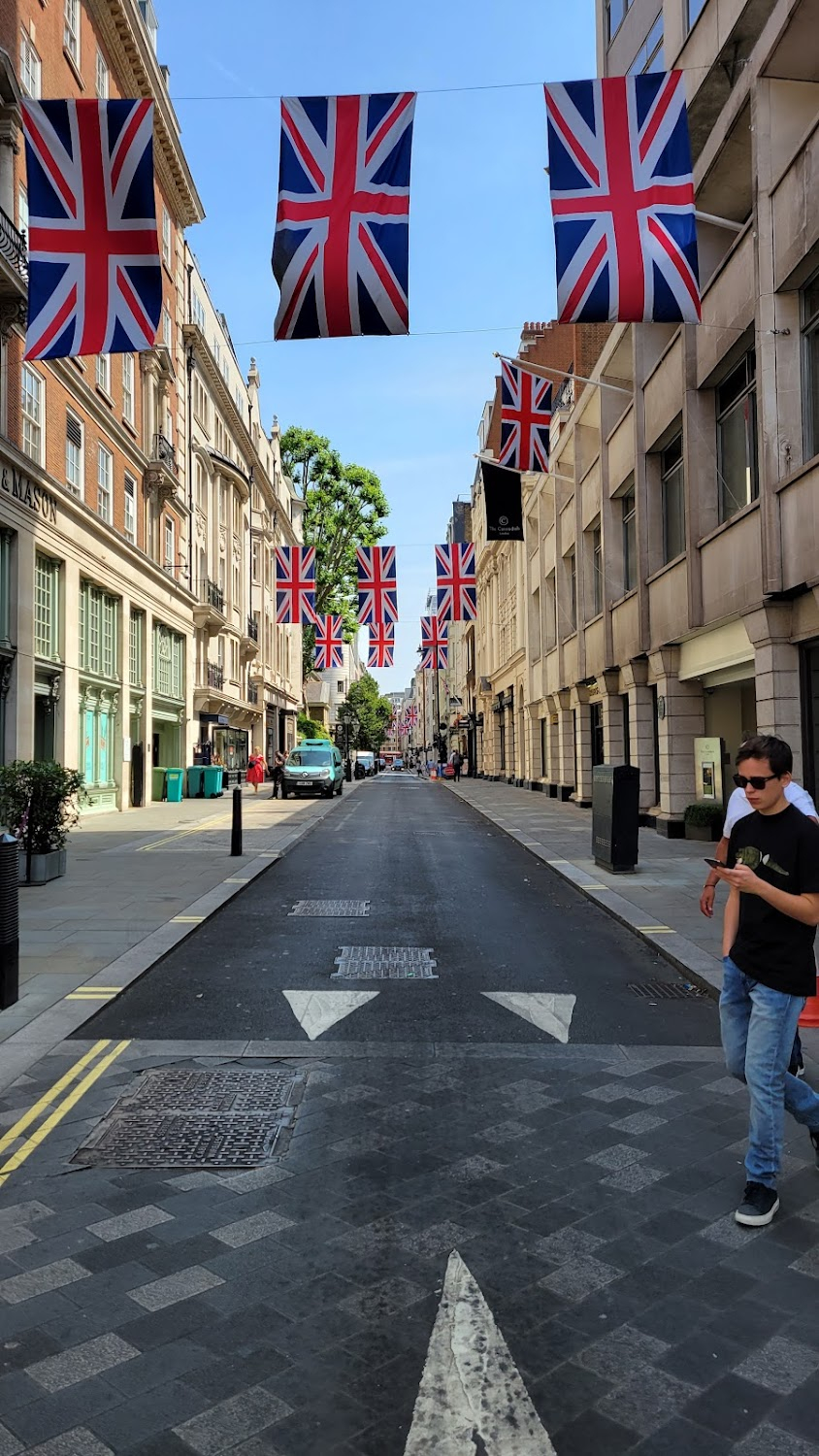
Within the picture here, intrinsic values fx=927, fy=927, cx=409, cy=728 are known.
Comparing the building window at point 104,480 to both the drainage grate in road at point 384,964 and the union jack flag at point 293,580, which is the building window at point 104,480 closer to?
the union jack flag at point 293,580

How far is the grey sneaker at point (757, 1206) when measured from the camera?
3703 mm

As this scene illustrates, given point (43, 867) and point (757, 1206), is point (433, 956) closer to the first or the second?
point (757, 1206)

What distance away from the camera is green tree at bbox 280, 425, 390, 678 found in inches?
2245

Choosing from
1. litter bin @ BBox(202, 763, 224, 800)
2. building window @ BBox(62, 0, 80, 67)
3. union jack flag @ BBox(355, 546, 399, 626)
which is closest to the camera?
building window @ BBox(62, 0, 80, 67)

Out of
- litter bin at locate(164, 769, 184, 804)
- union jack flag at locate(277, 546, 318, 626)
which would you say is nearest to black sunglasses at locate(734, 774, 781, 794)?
Answer: litter bin at locate(164, 769, 184, 804)

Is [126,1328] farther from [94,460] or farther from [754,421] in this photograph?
[94,460]

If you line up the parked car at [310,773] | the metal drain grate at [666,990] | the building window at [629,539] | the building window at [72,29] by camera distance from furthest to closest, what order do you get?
the parked car at [310,773] → the building window at [629,539] → the building window at [72,29] → the metal drain grate at [666,990]

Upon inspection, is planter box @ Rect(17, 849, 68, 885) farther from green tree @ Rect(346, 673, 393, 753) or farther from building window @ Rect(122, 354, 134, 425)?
green tree @ Rect(346, 673, 393, 753)

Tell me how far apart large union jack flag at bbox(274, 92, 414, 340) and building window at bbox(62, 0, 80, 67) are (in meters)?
16.8

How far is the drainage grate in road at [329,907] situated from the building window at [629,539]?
1433cm

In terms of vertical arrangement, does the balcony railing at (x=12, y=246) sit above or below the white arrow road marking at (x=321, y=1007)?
above

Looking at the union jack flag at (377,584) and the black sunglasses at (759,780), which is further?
the union jack flag at (377,584)

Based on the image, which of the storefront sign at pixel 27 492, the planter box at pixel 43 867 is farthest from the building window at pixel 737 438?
the storefront sign at pixel 27 492

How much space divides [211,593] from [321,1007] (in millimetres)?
34112
